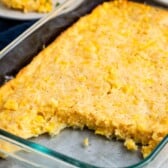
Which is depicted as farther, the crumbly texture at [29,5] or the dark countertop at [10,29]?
the crumbly texture at [29,5]

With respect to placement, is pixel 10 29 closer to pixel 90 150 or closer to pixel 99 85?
pixel 99 85

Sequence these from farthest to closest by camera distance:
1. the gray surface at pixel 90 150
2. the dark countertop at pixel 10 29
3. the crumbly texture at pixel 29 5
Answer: the crumbly texture at pixel 29 5
the dark countertop at pixel 10 29
the gray surface at pixel 90 150

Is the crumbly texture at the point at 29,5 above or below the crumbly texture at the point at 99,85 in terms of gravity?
above

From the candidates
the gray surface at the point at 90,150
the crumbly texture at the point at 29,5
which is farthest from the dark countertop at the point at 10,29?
the gray surface at the point at 90,150

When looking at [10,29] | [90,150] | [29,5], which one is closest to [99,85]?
[90,150]

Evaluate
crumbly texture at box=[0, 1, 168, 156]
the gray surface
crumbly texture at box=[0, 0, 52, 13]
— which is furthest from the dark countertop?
the gray surface

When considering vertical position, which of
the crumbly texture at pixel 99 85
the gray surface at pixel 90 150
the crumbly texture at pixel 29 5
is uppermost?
the crumbly texture at pixel 29 5

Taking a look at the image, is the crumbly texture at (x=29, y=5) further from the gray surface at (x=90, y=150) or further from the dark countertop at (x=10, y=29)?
the gray surface at (x=90, y=150)

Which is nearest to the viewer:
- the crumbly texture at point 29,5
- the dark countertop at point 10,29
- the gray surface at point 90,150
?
the gray surface at point 90,150

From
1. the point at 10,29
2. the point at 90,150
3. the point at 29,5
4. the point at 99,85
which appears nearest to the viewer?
the point at 90,150
